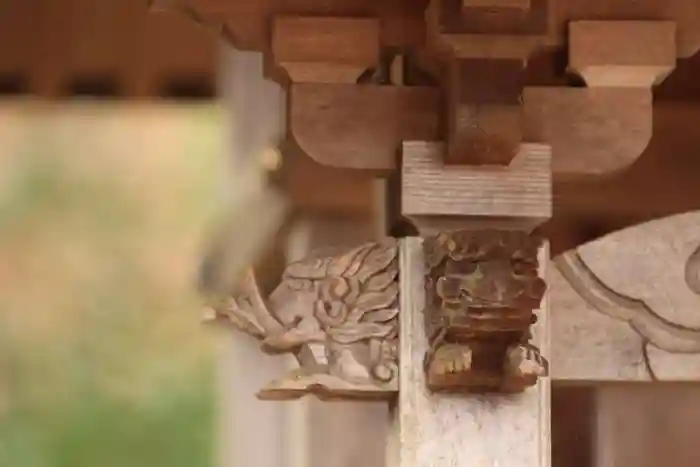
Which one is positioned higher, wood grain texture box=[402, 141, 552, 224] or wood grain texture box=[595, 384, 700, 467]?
wood grain texture box=[402, 141, 552, 224]

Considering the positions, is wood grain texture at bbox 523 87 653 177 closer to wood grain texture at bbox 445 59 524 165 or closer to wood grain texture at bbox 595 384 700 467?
wood grain texture at bbox 445 59 524 165

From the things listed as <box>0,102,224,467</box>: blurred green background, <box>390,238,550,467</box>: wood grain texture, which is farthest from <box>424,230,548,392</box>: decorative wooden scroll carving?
<box>0,102,224,467</box>: blurred green background

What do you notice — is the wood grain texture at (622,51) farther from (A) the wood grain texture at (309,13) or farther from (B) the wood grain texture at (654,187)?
(B) the wood grain texture at (654,187)

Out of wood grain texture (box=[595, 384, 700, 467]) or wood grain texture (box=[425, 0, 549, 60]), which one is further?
wood grain texture (box=[595, 384, 700, 467])

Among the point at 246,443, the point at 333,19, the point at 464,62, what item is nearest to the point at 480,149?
the point at 464,62

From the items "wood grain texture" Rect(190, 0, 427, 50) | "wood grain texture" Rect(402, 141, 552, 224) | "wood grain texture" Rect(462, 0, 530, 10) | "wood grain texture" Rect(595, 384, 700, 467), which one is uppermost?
"wood grain texture" Rect(190, 0, 427, 50)

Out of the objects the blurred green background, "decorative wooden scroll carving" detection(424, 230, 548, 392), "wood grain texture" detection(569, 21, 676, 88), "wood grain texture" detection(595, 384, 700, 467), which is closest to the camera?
"decorative wooden scroll carving" detection(424, 230, 548, 392)

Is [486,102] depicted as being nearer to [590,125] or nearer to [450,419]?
[590,125]

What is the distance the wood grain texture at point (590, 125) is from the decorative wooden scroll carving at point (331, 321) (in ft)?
0.60

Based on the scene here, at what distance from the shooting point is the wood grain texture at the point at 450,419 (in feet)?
3.32

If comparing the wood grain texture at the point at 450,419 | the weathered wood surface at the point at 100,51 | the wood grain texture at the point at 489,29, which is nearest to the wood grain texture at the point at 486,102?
the wood grain texture at the point at 489,29

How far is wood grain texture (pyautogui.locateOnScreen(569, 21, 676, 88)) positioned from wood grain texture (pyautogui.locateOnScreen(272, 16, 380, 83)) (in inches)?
7.4

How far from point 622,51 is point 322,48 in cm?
27

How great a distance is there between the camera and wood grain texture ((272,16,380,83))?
3.35ft
